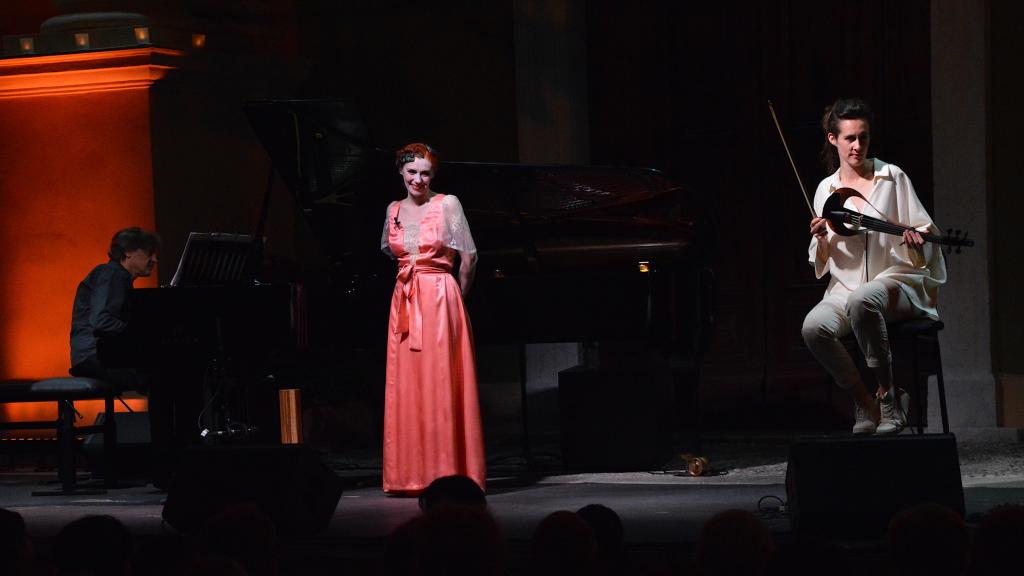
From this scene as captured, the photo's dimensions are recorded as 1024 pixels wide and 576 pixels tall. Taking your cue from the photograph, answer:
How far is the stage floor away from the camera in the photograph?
4945 millimetres

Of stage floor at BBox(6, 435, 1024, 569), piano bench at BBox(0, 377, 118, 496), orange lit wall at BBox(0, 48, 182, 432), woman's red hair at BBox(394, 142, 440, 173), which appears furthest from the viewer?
orange lit wall at BBox(0, 48, 182, 432)

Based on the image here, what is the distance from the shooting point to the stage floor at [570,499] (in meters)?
4.95

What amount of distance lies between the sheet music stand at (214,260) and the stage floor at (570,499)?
1.00m

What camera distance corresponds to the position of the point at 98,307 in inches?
293

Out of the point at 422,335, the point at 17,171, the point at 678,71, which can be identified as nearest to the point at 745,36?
the point at 678,71

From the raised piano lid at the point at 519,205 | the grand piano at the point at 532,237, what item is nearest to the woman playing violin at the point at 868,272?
the grand piano at the point at 532,237

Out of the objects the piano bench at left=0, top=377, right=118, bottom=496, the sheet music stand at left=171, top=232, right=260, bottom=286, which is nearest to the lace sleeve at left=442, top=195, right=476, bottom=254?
the sheet music stand at left=171, top=232, right=260, bottom=286

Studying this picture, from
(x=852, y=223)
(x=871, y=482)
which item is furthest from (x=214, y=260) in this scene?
(x=871, y=482)

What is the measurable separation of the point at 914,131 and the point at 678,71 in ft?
4.80

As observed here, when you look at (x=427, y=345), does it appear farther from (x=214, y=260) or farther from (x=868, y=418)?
(x=868, y=418)

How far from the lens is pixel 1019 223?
27.3 ft

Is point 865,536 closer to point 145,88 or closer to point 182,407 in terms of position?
point 182,407

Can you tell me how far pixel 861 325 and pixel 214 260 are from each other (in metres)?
2.93

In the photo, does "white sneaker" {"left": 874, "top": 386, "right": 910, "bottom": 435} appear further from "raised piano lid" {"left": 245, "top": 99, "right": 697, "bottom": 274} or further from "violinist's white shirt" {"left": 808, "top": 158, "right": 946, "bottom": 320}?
"raised piano lid" {"left": 245, "top": 99, "right": 697, "bottom": 274}
